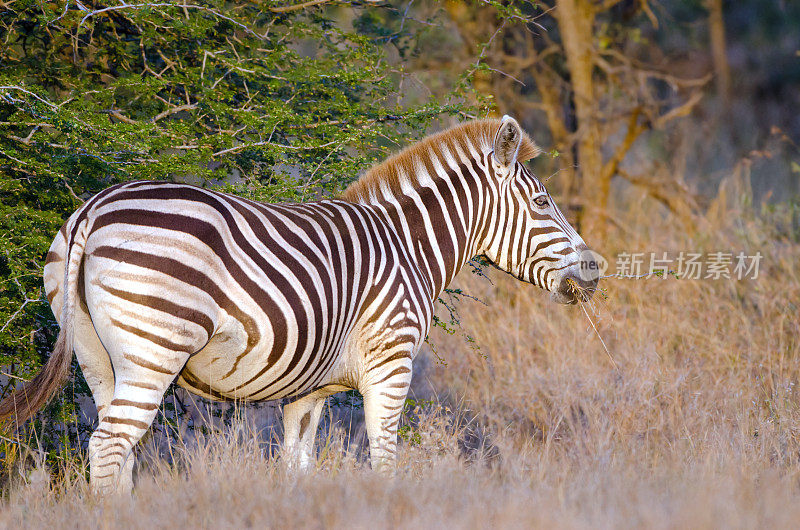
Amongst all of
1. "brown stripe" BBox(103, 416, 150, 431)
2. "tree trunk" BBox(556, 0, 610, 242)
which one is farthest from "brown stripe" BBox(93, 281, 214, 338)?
"tree trunk" BBox(556, 0, 610, 242)

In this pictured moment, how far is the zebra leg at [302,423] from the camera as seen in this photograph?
4.26m

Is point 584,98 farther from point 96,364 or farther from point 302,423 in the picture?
point 96,364

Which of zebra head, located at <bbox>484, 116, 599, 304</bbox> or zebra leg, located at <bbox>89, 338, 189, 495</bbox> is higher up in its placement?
zebra head, located at <bbox>484, 116, 599, 304</bbox>

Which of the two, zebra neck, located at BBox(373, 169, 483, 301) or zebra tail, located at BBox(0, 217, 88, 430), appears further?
zebra neck, located at BBox(373, 169, 483, 301)

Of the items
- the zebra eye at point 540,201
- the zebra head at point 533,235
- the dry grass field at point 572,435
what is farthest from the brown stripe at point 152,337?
the zebra eye at point 540,201

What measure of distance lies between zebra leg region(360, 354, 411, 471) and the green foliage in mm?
1410

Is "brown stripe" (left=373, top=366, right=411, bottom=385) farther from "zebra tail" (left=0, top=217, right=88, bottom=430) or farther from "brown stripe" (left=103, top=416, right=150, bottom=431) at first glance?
"zebra tail" (left=0, top=217, right=88, bottom=430)

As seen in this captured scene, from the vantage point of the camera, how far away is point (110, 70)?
214 inches

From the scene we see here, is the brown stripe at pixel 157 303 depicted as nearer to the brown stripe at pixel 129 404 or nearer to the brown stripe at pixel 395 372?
the brown stripe at pixel 129 404

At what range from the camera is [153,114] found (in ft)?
17.2

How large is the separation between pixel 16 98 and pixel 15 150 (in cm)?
29

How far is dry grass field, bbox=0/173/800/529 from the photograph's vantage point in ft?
9.74

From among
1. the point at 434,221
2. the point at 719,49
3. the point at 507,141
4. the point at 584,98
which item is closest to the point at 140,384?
the point at 434,221

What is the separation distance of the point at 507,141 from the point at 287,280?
1.61 metres
